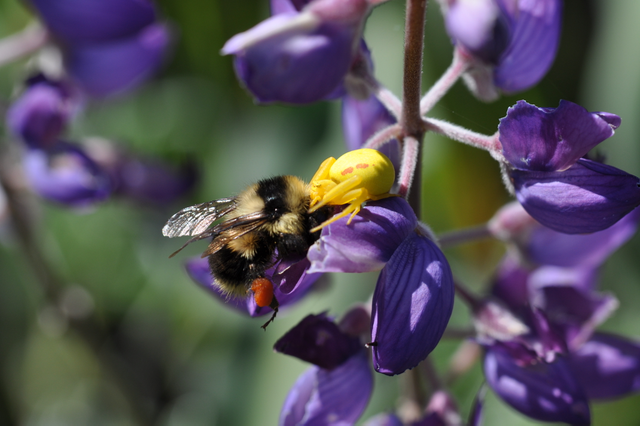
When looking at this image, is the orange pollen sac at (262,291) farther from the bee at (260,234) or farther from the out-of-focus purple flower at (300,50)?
the out-of-focus purple flower at (300,50)

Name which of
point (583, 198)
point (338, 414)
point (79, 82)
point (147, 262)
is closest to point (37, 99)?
point (79, 82)

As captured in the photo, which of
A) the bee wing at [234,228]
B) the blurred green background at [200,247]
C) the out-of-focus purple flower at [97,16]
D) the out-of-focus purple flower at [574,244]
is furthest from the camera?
the blurred green background at [200,247]

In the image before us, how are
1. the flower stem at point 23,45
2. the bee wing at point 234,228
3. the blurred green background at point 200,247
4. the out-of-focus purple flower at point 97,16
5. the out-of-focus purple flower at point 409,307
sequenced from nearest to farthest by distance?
1. the out-of-focus purple flower at point 409,307
2. the bee wing at point 234,228
3. the out-of-focus purple flower at point 97,16
4. the flower stem at point 23,45
5. the blurred green background at point 200,247

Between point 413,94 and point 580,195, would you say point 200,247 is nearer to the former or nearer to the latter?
point 413,94

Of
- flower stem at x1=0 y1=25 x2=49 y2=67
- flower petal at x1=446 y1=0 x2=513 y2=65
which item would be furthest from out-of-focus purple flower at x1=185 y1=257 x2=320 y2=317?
flower stem at x1=0 y1=25 x2=49 y2=67

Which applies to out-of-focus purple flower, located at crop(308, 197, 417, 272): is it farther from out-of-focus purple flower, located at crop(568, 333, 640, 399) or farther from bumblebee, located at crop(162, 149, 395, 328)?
out-of-focus purple flower, located at crop(568, 333, 640, 399)

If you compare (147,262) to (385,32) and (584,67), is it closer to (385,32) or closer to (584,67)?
(385,32)

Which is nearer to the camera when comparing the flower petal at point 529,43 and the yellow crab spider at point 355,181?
the yellow crab spider at point 355,181

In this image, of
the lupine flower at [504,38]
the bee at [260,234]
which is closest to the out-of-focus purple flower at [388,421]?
the bee at [260,234]
